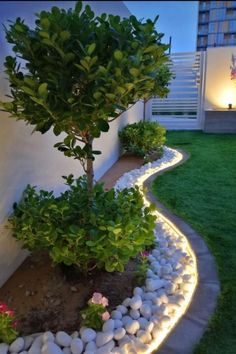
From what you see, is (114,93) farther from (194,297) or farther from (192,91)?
(192,91)

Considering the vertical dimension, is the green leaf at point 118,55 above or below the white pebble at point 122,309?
above

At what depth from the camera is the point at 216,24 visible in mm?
20688

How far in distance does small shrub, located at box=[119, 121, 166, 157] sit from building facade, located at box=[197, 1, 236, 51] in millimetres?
16524

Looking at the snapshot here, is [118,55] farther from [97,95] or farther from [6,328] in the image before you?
[6,328]

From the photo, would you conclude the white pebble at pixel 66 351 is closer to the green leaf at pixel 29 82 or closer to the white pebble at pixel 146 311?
the white pebble at pixel 146 311

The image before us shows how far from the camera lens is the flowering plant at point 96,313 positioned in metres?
1.60

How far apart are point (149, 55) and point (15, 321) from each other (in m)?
1.58

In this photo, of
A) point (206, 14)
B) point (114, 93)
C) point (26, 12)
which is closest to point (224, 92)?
point (26, 12)

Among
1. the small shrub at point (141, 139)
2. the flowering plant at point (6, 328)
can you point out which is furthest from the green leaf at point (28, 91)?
the small shrub at point (141, 139)

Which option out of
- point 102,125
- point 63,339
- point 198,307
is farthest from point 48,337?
point 102,125

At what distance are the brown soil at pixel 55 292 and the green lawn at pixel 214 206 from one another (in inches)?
21.8

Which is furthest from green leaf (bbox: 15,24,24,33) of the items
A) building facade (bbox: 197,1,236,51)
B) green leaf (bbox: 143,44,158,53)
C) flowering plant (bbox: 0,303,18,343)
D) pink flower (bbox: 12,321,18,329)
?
building facade (bbox: 197,1,236,51)

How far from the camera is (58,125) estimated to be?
158cm

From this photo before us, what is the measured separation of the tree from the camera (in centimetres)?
142
